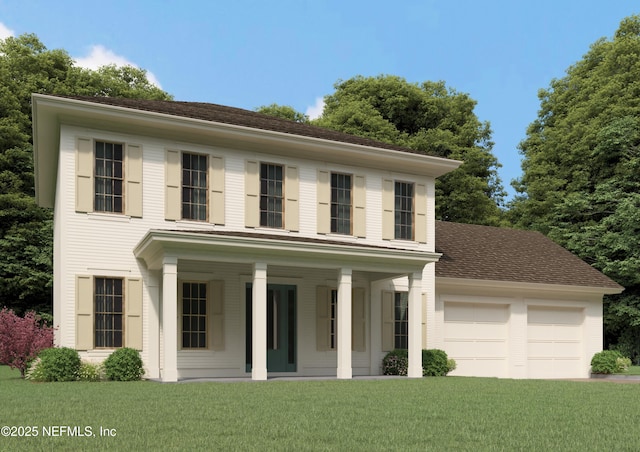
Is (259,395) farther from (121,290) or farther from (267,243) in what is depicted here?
(121,290)

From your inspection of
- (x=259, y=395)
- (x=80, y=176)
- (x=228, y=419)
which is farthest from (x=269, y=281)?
(x=228, y=419)

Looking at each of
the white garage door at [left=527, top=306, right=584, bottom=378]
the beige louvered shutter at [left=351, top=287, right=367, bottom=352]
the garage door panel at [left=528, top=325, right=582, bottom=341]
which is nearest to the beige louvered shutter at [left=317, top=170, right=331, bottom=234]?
the beige louvered shutter at [left=351, top=287, right=367, bottom=352]

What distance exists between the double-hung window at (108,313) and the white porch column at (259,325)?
3415 mm

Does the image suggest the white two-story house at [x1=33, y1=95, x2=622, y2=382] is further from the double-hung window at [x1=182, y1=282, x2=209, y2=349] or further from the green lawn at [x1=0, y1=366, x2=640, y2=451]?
the green lawn at [x1=0, y1=366, x2=640, y2=451]

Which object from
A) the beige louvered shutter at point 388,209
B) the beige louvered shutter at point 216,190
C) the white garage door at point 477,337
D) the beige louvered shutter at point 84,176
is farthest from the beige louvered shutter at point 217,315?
the white garage door at point 477,337

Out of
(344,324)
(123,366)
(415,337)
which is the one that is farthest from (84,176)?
(415,337)

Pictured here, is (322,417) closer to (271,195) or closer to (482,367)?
(271,195)

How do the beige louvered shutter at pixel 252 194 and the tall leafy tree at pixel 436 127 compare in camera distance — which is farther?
the tall leafy tree at pixel 436 127

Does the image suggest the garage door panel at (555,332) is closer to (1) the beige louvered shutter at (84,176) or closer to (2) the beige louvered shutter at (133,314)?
(2) the beige louvered shutter at (133,314)

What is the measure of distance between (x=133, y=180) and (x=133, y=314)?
133 inches

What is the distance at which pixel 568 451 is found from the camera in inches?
285

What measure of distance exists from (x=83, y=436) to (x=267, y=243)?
33.7ft

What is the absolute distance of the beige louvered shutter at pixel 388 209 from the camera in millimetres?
22625

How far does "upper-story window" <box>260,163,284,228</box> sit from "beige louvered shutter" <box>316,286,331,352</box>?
2259 millimetres
